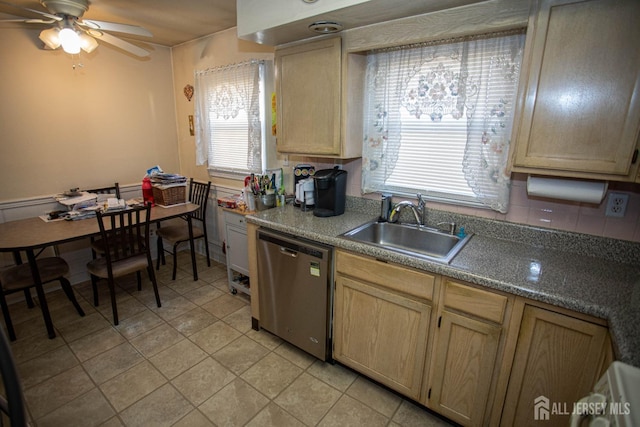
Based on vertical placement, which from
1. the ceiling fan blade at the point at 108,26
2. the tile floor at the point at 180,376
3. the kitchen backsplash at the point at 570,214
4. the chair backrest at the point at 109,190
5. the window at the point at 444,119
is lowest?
the tile floor at the point at 180,376

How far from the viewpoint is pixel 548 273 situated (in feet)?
4.66

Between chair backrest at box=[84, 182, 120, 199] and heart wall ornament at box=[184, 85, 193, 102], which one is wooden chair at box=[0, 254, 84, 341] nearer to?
chair backrest at box=[84, 182, 120, 199]

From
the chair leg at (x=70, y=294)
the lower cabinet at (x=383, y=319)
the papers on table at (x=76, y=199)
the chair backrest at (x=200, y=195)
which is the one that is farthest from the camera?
the chair backrest at (x=200, y=195)

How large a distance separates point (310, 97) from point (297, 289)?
1273mm

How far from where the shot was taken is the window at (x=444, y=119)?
5.66 feet

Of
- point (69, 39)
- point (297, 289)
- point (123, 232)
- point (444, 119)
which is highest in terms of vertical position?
point (69, 39)

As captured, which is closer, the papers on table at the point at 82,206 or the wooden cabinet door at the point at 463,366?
the wooden cabinet door at the point at 463,366

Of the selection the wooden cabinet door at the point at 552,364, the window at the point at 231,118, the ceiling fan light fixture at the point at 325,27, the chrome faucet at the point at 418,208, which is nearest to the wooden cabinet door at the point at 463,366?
the wooden cabinet door at the point at 552,364

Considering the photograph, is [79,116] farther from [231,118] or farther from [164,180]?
[231,118]

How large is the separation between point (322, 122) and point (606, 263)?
5.60ft

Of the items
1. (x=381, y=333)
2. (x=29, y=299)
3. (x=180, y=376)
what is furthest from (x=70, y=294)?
(x=381, y=333)

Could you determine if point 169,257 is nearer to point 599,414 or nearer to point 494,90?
point 494,90

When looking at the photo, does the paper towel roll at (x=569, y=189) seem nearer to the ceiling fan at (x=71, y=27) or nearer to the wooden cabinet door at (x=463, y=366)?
the wooden cabinet door at (x=463, y=366)

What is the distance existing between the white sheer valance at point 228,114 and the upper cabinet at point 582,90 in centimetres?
214
